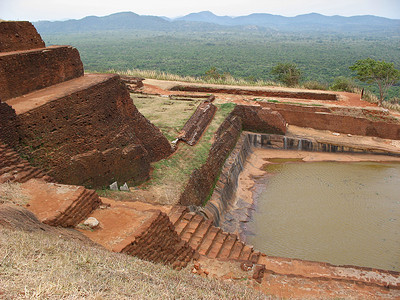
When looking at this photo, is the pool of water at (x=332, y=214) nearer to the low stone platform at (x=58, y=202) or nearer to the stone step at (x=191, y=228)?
the stone step at (x=191, y=228)

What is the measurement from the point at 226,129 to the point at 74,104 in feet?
24.5

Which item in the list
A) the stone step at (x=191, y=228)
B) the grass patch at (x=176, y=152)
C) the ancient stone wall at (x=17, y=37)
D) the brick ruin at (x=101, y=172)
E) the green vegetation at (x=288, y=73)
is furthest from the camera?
the green vegetation at (x=288, y=73)

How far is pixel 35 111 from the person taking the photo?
21.3ft

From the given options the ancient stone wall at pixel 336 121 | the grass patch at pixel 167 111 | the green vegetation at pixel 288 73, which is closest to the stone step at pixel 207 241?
the grass patch at pixel 167 111

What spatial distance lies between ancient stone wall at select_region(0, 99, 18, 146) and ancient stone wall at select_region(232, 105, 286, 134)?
10.4 m

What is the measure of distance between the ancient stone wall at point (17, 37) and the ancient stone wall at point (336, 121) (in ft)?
35.1

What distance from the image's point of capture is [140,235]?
16.3ft

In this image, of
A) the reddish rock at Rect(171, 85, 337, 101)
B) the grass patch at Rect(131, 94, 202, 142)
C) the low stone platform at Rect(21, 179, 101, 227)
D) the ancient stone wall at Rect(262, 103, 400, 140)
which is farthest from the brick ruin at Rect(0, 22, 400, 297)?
the reddish rock at Rect(171, 85, 337, 101)

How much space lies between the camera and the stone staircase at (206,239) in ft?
20.6

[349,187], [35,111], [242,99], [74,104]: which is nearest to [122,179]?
[74,104]

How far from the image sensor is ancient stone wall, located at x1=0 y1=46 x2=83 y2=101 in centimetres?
686

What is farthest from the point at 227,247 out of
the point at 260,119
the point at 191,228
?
the point at 260,119

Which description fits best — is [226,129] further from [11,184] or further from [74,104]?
[11,184]

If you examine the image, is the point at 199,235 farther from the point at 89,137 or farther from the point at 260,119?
the point at 260,119
